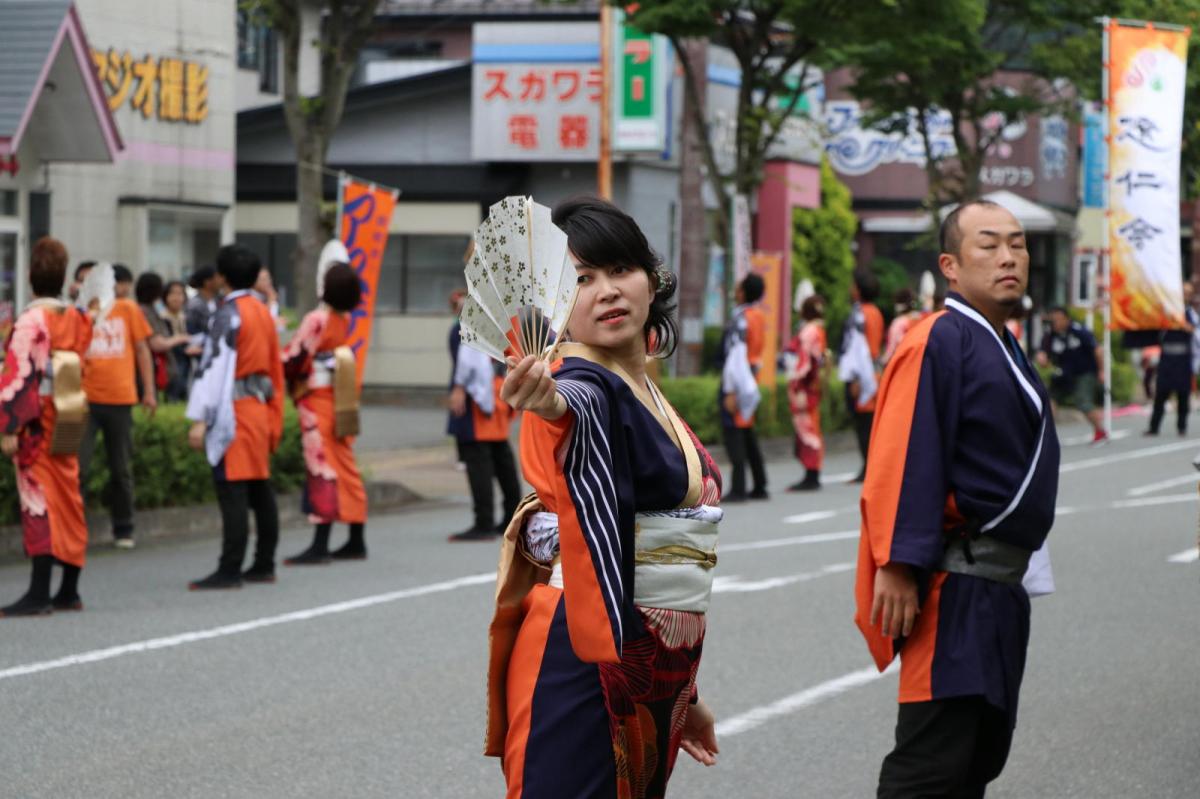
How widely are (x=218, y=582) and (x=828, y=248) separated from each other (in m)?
27.6

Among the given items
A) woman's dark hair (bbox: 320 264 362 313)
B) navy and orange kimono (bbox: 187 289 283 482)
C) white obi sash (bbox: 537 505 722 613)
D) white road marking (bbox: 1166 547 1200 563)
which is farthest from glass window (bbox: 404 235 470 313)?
white obi sash (bbox: 537 505 722 613)

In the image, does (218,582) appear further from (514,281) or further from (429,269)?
(429,269)

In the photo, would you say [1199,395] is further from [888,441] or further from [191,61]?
[888,441]

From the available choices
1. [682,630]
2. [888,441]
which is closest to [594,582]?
[682,630]

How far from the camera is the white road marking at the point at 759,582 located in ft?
34.0

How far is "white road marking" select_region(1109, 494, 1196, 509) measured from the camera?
15.4 metres

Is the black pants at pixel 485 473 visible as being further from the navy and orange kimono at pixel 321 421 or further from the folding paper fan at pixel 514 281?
the folding paper fan at pixel 514 281

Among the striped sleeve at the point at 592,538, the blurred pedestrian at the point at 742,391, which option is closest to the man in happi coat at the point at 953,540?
the striped sleeve at the point at 592,538

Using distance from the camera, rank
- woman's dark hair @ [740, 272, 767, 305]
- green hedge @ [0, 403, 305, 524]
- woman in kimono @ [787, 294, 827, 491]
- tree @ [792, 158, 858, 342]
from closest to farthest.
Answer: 1. green hedge @ [0, 403, 305, 524]
2. woman's dark hair @ [740, 272, 767, 305]
3. woman in kimono @ [787, 294, 827, 491]
4. tree @ [792, 158, 858, 342]

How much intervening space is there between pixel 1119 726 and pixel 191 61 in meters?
18.1

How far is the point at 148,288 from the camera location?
15336 mm

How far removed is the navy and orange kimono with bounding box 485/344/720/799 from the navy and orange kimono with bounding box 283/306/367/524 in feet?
26.0

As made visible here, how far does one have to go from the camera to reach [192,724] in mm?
6793

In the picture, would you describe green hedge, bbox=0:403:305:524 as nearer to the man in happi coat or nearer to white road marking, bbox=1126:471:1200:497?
white road marking, bbox=1126:471:1200:497
